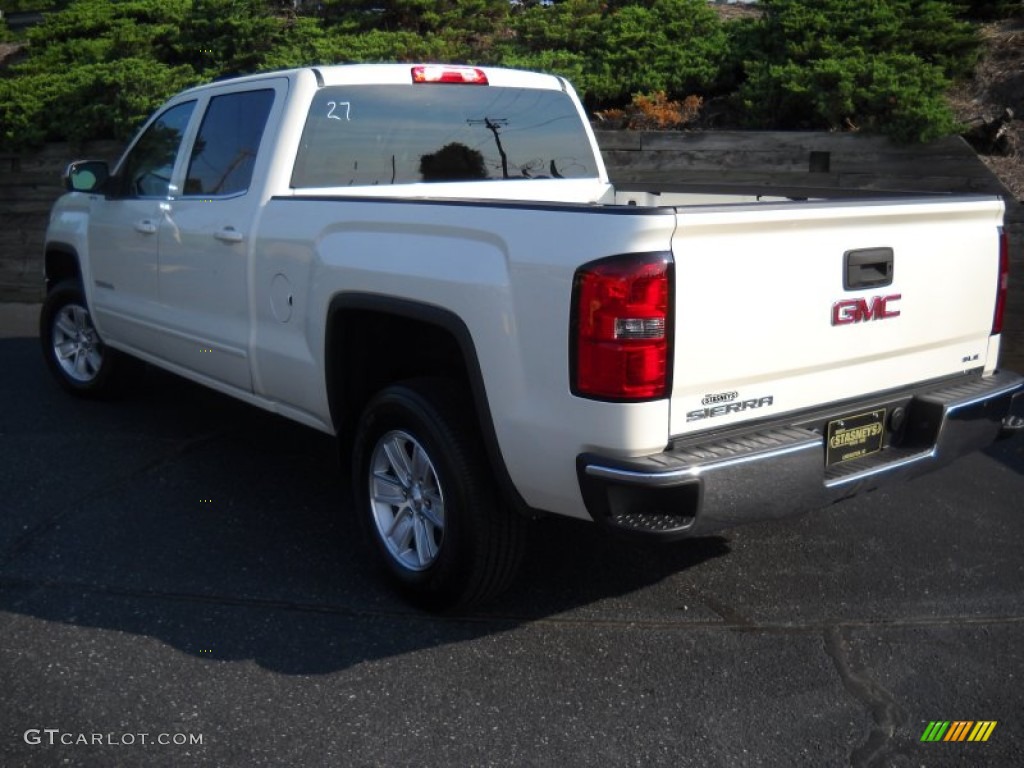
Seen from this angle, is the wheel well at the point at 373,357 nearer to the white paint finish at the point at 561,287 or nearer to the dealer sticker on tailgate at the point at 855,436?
the white paint finish at the point at 561,287

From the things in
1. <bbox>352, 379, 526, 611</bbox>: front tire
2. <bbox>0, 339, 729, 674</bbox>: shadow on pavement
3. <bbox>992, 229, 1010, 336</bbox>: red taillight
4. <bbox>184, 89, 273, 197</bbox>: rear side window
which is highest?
<bbox>184, 89, 273, 197</bbox>: rear side window

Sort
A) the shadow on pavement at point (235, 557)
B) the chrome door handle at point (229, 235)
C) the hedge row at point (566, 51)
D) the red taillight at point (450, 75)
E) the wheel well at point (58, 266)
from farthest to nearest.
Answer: the hedge row at point (566, 51)
the wheel well at point (58, 266)
the red taillight at point (450, 75)
the chrome door handle at point (229, 235)
the shadow on pavement at point (235, 557)

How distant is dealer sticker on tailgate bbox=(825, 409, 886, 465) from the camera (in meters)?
3.70

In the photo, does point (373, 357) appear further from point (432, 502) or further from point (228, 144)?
point (228, 144)

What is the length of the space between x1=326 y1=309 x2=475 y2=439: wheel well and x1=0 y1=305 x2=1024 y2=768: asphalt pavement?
2.28ft

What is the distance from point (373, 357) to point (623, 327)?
1489 millimetres

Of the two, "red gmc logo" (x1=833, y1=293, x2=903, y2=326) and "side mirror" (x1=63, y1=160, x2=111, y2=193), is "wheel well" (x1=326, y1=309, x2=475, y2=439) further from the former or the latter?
"side mirror" (x1=63, y1=160, x2=111, y2=193)

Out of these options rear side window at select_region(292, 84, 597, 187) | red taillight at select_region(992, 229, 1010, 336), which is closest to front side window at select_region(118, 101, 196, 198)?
rear side window at select_region(292, 84, 597, 187)

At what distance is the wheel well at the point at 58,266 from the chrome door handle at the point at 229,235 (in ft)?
7.84

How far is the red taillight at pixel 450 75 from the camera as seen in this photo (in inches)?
201

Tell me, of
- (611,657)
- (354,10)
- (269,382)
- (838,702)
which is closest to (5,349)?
(269,382)

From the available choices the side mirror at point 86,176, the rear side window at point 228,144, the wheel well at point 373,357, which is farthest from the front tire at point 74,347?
the wheel well at point 373,357

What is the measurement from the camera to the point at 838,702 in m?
3.47

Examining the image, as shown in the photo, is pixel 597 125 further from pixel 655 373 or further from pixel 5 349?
pixel 655 373
